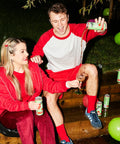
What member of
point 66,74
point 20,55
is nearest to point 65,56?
point 66,74

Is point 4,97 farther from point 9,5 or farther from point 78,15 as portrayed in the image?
point 9,5

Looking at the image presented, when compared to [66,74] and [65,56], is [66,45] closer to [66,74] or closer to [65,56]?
[65,56]

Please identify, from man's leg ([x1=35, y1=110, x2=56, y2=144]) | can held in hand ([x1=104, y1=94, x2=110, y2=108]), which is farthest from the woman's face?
can held in hand ([x1=104, y1=94, x2=110, y2=108])

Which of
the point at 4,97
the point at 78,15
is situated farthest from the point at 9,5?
the point at 4,97

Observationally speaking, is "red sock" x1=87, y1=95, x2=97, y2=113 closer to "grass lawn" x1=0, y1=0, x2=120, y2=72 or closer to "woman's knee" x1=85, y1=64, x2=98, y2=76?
"woman's knee" x1=85, y1=64, x2=98, y2=76

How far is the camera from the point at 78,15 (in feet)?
21.0

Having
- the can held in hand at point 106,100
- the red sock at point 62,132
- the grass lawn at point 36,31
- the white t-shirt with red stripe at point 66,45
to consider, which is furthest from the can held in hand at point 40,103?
the grass lawn at point 36,31

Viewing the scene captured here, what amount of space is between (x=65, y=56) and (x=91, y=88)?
542mm

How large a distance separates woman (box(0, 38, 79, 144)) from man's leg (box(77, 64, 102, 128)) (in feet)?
1.23

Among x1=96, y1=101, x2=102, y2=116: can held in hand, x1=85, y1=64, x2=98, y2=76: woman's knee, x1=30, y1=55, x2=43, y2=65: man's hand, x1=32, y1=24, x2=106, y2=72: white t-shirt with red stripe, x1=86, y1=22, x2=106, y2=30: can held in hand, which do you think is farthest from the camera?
x1=96, y1=101, x2=102, y2=116: can held in hand

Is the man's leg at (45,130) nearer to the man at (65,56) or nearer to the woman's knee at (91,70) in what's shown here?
the man at (65,56)

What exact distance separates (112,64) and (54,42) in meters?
1.75

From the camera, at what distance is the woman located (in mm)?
2123

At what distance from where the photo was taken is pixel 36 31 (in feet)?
18.3
